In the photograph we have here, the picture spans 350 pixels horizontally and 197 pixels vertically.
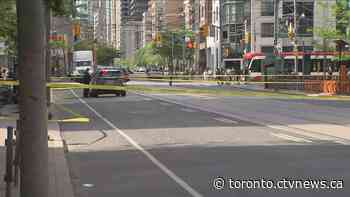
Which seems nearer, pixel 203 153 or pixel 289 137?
pixel 203 153

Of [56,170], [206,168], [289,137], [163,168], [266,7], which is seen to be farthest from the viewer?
[266,7]

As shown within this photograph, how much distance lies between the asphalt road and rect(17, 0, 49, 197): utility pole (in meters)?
3.37

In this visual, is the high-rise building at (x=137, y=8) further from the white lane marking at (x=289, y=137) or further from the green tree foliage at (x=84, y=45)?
the white lane marking at (x=289, y=137)

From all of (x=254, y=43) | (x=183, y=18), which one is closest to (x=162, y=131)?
(x=254, y=43)

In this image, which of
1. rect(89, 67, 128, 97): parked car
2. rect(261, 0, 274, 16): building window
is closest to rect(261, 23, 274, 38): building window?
rect(261, 0, 274, 16): building window

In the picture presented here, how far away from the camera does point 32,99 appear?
6.55 m

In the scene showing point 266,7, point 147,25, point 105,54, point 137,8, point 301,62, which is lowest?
point 301,62

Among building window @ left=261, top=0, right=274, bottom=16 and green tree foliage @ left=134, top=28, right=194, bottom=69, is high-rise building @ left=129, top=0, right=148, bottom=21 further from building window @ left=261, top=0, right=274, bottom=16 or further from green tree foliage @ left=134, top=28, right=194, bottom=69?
building window @ left=261, top=0, right=274, bottom=16

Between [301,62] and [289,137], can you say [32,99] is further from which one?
[301,62]

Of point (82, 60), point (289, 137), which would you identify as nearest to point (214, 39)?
point (82, 60)

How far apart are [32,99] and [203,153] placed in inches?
325

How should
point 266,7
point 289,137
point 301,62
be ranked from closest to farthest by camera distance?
1. point 289,137
2. point 301,62
3. point 266,7

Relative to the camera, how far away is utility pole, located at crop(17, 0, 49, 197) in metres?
6.50

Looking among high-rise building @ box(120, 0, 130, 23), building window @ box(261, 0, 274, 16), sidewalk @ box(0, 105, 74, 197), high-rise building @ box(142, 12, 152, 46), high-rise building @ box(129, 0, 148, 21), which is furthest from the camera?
high-rise building @ box(142, 12, 152, 46)
